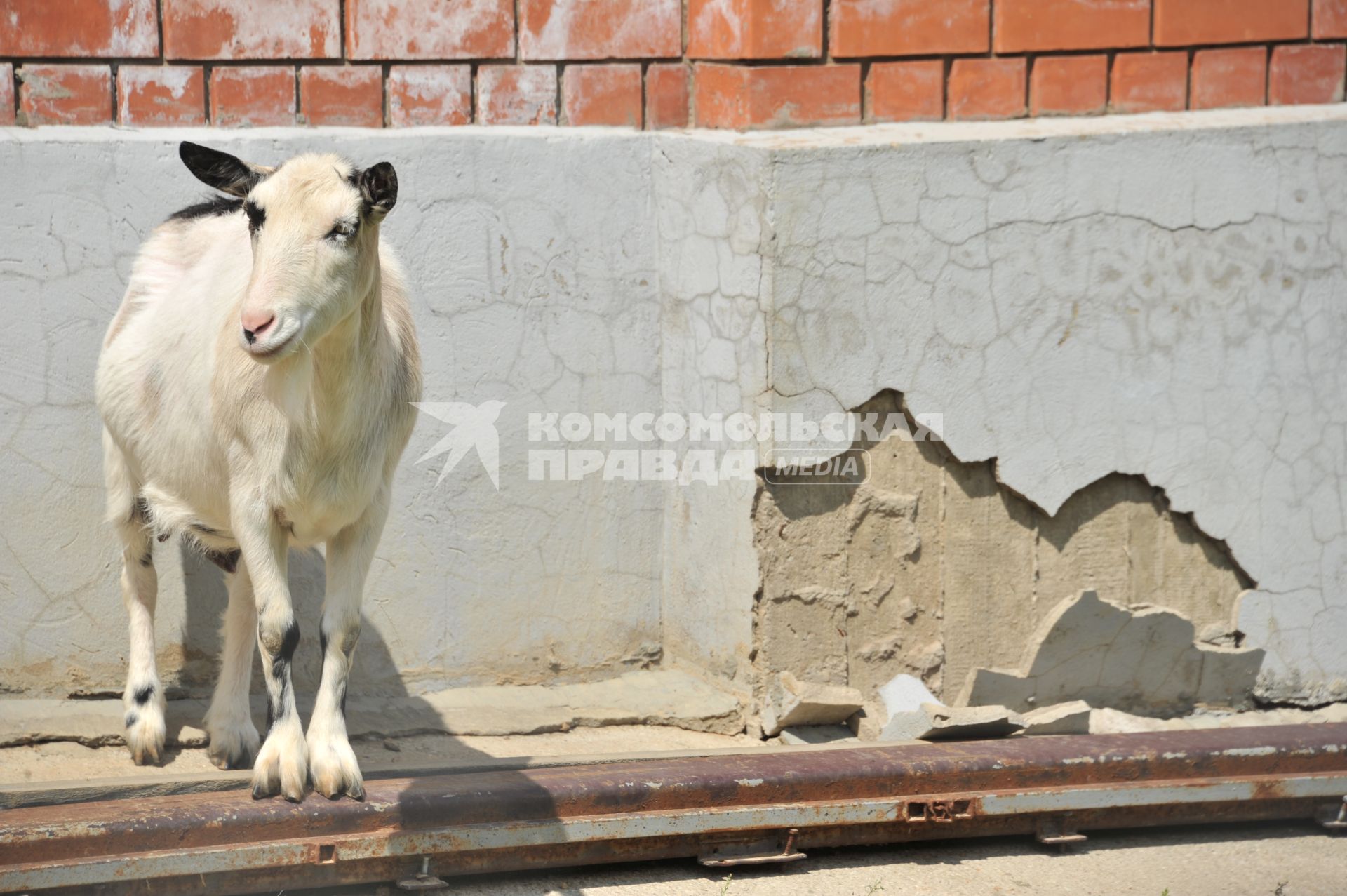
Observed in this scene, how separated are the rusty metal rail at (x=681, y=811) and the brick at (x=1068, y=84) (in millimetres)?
2107

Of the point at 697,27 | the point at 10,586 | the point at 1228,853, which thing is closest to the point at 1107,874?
the point at 1228,853

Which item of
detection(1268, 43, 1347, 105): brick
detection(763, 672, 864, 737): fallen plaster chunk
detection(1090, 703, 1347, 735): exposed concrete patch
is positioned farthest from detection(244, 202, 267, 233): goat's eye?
detection(1268, 43, 1347, 105): brick

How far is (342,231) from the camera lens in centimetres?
333

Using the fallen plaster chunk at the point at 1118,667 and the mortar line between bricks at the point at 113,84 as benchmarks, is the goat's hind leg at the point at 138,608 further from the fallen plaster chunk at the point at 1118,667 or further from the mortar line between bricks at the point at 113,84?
the fallen plaster chunk at the point at 1118,667

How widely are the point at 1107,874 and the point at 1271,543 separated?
5.68ft

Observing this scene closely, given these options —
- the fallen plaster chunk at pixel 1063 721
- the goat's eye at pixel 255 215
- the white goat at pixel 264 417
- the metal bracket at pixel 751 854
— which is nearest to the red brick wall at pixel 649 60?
the white goat at pixel 264 417

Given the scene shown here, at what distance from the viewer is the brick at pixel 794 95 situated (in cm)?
479

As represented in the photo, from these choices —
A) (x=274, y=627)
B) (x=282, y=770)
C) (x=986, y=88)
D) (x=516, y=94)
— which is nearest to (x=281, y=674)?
(x=274, y=627)

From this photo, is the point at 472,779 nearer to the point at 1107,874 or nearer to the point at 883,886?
the point at 883,886

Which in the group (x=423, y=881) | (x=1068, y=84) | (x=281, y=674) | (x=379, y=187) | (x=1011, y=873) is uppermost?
(x=1068, y=84)

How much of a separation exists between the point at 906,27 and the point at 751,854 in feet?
8.84

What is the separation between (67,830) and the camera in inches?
133

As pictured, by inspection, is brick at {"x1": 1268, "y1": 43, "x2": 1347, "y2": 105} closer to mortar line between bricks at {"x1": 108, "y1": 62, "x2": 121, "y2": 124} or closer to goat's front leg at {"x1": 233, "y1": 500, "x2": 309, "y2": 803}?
goat's front leg at {"x1": 233, "y1": 500, "x2": 309, "y2": 803}

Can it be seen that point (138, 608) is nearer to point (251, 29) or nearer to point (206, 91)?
point (206, 91)
